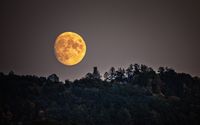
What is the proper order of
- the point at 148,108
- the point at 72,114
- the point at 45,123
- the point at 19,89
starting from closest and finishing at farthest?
the point at 45,123, the point at 72,114, the point at 148,108, the point at 19,89

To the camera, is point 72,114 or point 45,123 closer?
point 45,123

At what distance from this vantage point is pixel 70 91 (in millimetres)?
196375

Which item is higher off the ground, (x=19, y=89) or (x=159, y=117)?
(x=19, y=89)

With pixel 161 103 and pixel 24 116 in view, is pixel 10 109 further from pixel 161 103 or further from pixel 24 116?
pixel 161 103

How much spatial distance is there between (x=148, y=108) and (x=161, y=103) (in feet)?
33.2

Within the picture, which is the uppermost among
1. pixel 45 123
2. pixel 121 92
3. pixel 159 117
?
pixel 121 92

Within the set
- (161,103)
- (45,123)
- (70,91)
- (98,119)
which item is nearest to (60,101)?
(70,91)

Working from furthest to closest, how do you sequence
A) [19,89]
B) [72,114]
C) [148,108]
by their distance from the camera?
[19,89]
[148,108]
[72,114]

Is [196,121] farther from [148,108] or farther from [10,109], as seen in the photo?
[10,109]

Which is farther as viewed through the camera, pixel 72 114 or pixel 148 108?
pixel 148 108

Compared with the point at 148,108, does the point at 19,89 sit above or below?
above

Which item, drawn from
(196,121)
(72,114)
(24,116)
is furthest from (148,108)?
(24,116)

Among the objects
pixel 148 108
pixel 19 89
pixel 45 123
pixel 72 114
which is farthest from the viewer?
pixel 19 89

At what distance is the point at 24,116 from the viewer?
163 metres
